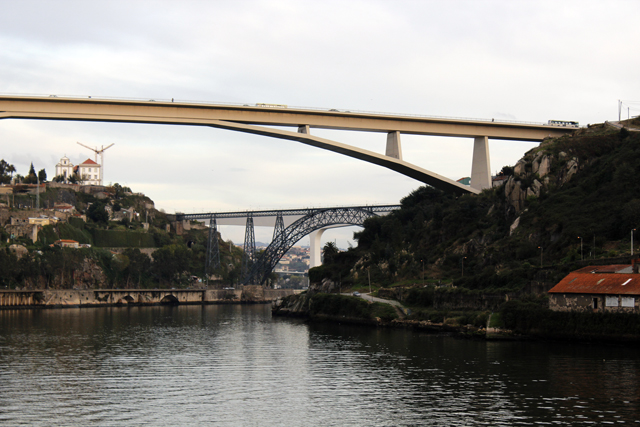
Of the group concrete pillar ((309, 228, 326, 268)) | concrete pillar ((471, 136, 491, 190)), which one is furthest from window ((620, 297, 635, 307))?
concrete pillar ((309, 228, 326, 268))

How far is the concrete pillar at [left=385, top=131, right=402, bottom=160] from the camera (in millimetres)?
60281

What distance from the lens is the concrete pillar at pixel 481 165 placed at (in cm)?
6506

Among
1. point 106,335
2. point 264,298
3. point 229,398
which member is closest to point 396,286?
point 106,335

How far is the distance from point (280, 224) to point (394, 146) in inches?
2598

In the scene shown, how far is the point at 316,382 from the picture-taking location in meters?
29.4

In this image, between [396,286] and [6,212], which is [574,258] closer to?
[396,286]

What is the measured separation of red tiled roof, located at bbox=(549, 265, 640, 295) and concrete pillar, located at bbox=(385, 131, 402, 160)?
2086 cm

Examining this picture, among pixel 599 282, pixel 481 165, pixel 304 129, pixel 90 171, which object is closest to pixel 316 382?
pixel 599 282

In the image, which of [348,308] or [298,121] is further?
[348,308]

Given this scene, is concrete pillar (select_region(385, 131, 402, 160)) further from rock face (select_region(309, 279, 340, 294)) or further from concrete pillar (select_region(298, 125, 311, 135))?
rock face (select_region(309, 279, 340, 294))

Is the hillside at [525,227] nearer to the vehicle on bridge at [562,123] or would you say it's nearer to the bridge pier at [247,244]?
the vehicle on bridge at [562,123]

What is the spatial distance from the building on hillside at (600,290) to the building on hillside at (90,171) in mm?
144406

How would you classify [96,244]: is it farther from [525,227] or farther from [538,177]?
[525,227]

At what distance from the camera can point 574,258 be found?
49.5 meters
